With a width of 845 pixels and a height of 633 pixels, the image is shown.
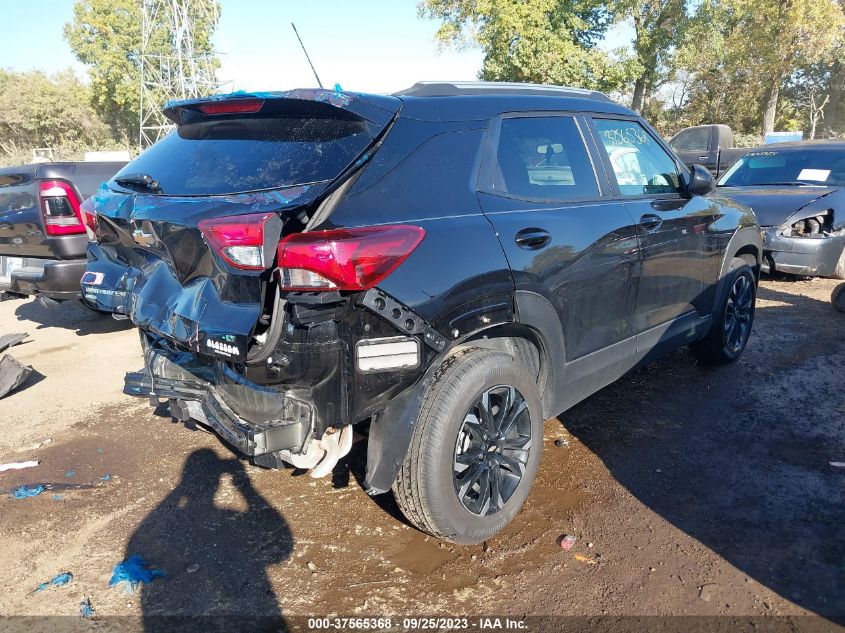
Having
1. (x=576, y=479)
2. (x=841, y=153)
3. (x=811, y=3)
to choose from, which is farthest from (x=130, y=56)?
(x=576, y=479)

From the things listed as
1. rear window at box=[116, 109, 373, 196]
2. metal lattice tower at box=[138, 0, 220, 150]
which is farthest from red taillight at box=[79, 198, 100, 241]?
metal lattice tower at box=[138, 0, 220, 150]

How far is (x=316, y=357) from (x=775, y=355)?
4.41m

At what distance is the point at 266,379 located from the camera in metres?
2.32

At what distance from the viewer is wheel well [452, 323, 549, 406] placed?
2789 mm

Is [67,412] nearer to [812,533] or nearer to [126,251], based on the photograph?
[126,251]

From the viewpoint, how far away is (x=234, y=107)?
2.77 metres

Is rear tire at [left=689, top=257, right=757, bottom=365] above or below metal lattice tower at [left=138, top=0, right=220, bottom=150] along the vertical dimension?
below

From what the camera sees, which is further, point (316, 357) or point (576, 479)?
point (576, 479)

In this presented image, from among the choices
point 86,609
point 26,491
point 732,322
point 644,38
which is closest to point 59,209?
point 26,491

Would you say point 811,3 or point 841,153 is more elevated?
point 811,3

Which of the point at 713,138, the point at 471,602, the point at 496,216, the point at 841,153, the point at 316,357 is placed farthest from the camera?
the point at 713,138

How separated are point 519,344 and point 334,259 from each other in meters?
1.20

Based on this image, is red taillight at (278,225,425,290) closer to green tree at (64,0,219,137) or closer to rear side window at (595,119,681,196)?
rear side window at (595,119,681,196)

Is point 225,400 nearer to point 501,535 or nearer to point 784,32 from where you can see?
point 501,535
